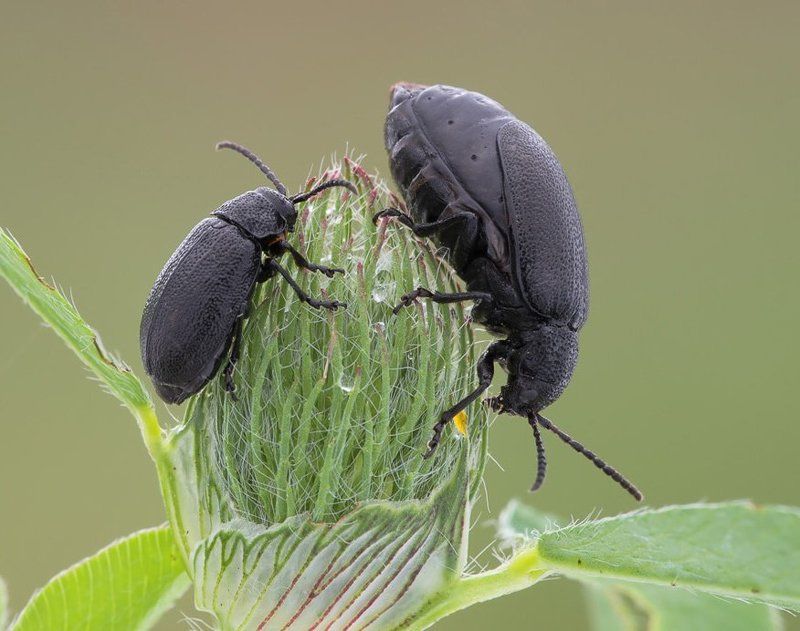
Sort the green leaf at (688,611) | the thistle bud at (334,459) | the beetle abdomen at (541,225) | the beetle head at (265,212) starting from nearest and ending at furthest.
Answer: the thistle bud at (334,459)
the green leaf at (688,611)
the beetle head at (265,212)
the beetle abdomen at (541,225)

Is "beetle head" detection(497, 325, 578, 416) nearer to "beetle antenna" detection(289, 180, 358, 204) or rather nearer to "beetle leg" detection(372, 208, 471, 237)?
"beetle leg" detection(372, 208, 471, 237)

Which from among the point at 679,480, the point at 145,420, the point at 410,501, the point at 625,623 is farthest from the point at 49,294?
the point at 679,480

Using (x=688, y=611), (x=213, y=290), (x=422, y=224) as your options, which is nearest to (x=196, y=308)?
(x=213, y=290)

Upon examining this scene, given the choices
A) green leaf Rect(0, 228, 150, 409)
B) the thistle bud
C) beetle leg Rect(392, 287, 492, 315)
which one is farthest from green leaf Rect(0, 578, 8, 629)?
beetle leg Rect(392, 287, 492, 315)

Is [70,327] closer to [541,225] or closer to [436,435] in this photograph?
[436,435]

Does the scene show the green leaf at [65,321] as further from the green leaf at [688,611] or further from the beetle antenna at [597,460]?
the beetle antenna at [597,460]

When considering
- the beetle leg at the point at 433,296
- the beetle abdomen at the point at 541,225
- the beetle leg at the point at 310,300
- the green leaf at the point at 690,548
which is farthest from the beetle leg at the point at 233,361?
the beetle abdomen at the point at 541,225

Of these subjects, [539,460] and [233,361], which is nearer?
[233,361]
